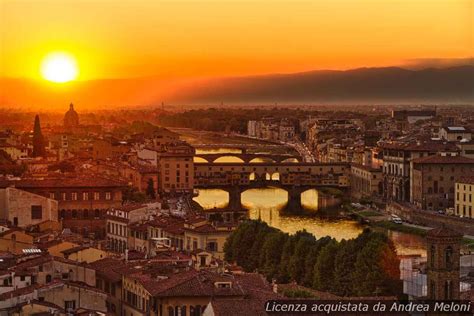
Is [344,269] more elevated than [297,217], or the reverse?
[344,269]

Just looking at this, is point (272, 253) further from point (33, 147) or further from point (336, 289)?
point (33, 147)

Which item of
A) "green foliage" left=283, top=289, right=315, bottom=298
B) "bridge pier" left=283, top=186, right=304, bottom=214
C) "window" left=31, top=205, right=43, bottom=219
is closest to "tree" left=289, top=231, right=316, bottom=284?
"green foliage" left=283, top=289, right=315, bottom=298

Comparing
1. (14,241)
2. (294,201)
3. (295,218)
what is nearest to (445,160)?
(294,201)

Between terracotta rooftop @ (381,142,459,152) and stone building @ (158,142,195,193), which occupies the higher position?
terracotta rooftop @ (381,142,459,152)

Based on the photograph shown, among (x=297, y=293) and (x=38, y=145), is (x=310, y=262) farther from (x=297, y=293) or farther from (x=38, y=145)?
(x=38, y=145)

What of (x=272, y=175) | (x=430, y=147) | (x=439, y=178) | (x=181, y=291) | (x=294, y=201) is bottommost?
(x=294, y=201)

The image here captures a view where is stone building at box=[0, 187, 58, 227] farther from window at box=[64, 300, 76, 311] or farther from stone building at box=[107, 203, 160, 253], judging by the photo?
window at box=[64, 300, 76, 311]

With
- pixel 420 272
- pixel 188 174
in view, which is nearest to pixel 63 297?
pixel 420 272
